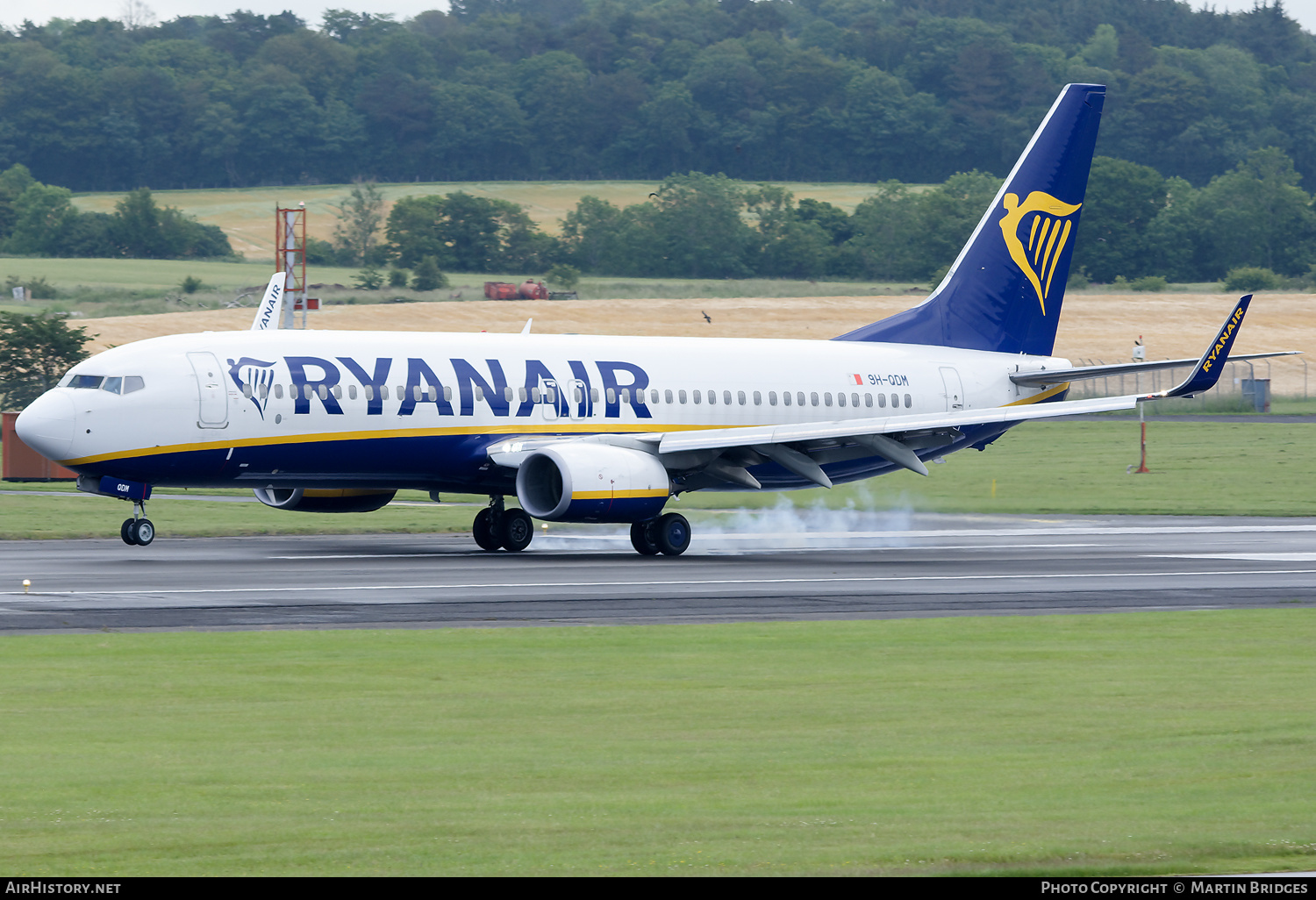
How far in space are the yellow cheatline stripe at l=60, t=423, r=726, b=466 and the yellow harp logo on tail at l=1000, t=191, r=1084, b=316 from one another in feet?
38.8

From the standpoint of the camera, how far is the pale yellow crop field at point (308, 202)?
173 m

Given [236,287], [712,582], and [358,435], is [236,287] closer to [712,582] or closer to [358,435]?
[358,435]

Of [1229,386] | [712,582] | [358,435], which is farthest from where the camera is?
[1229,386]

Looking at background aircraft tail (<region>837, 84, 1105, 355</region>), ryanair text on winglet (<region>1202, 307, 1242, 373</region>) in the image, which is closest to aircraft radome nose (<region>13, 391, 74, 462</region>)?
background aircraft tail (<region>837, 84, 1105, 355</region>)

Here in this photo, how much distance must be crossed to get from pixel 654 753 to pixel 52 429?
2123 centimetres

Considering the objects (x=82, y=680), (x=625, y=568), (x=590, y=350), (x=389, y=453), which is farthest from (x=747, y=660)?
(x=590, y=350)

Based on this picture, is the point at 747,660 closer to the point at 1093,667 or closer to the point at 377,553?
the point at 1093,667

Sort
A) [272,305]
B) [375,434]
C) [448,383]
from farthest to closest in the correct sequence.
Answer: [272,305] → [448,383] → [375,434]

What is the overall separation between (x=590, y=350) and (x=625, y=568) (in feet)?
23.2

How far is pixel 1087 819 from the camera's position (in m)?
11.3

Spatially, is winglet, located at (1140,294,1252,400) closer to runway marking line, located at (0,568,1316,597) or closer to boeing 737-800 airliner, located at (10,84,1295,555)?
boeing 737-800 airliner, located at (10,84,1295,555)

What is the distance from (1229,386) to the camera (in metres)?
96.3

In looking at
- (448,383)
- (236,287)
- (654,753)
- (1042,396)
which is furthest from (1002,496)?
(236,287)

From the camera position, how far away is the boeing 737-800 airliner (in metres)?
32.7
